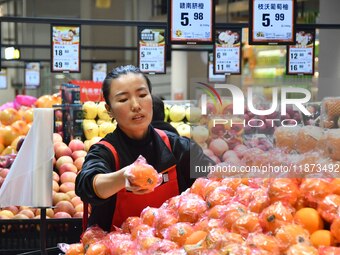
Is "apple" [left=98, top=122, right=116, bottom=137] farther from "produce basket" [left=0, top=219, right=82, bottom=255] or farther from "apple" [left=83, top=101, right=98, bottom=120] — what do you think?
"produce basket" [left=0, top=219, right=82, bottom=255]

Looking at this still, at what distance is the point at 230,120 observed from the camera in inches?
113

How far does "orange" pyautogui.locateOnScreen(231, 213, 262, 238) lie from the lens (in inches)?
92.7

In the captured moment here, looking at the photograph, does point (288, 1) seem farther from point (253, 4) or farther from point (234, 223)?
point (234, 223)

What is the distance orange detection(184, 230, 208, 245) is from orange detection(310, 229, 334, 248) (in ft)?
1.24

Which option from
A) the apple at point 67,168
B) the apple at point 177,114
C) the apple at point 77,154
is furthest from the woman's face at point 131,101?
the apple at point 177,114

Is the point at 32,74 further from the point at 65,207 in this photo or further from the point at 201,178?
the point at 201,178

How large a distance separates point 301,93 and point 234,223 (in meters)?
0.68

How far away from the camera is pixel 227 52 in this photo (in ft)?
35.3

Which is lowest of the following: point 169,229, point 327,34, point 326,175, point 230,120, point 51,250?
point 51,250

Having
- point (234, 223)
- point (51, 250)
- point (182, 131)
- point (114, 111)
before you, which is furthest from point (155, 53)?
point (234, 223)

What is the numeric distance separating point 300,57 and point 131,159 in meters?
7.97

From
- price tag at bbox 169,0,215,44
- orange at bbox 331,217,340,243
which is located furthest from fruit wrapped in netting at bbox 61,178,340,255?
price tag at bbox 169,0,215,44

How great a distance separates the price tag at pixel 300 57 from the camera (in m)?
10.5

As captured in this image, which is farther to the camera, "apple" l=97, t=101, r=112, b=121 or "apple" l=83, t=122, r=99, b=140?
"apple" l=97, t=101, r=112, b=121
